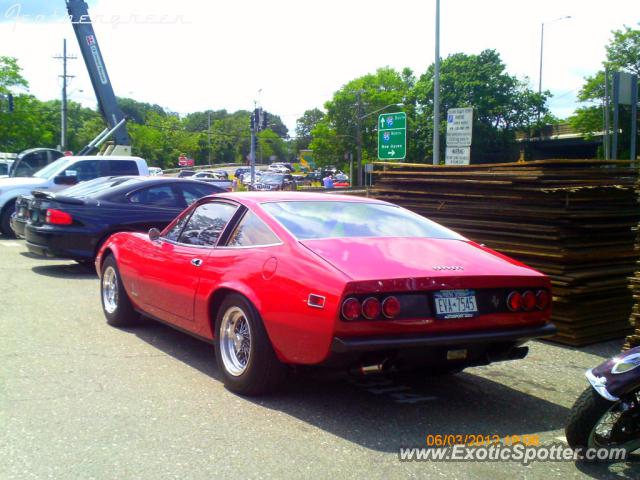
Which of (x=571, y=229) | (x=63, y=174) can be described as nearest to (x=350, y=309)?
(x=571, y=229)

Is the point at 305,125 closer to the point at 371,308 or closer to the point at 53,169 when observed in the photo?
the point at 53,169

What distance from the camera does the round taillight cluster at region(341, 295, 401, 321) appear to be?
13.3 ft

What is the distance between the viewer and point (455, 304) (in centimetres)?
432

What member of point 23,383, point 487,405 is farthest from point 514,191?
point 23,383

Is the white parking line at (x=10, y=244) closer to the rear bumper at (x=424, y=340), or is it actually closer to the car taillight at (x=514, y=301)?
the rear bumper at (x=424, y=340)

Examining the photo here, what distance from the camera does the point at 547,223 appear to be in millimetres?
7082

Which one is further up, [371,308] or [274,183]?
[274,183]

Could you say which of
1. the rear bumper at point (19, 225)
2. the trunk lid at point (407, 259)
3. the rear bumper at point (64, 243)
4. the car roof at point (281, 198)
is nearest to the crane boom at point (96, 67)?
the rear bumper at point (19, 225)

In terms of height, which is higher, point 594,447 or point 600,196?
point 600,196

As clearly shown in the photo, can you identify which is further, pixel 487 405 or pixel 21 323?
pixel 21 323

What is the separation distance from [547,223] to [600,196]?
0.67 metres

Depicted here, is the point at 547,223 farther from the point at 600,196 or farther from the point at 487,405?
the point at 487,405

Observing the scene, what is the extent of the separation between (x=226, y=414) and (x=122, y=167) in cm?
1284

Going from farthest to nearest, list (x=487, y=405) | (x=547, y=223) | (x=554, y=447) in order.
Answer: (x=547, y=223), (x=487, y=405), (x=554, y=447)
